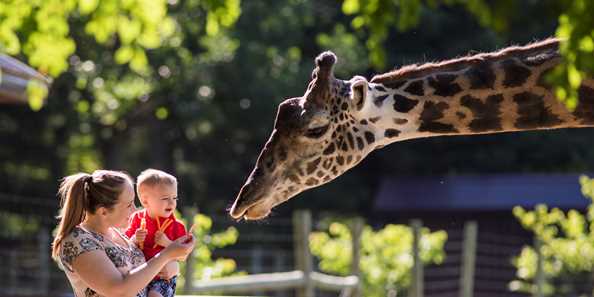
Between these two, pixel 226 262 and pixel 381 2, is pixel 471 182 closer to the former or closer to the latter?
pixel 226 262

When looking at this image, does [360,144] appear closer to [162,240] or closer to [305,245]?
[162,240]

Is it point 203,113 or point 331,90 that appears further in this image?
point 203,113

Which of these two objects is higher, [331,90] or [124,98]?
[124,98]

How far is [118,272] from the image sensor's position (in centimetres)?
464

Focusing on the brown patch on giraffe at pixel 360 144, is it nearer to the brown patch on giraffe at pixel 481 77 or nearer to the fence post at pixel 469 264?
the brown patch on giraffe at pixel 481 77

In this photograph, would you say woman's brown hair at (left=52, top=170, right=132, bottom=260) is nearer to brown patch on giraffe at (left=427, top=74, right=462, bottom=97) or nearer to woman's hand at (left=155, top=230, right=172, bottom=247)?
woman's hand at (left=155, top=230, right=172, bottom=247)

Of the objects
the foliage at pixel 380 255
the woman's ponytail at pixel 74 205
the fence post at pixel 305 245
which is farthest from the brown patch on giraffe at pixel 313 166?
the foliage at pixel 380 255

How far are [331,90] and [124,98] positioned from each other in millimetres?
23196

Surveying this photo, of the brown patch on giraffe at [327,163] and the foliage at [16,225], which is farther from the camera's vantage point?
the foliage at [16,225]

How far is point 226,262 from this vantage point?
421 inches

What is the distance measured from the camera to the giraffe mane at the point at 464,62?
5.45 m

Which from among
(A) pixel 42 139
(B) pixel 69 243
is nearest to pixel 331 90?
(B) pixel 69 243

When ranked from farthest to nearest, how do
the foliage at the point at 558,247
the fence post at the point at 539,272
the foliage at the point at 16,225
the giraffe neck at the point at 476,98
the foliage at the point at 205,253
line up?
the foliage at the point at 16,225
the foliage at the point at 558,247
the fence post at the point at 539,272
the foliage at the point at 205,253
the giraffe neck at the point at 476,98

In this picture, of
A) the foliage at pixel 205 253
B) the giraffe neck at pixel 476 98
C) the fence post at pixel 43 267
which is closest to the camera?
the giraffe neck at pixel 476 98
